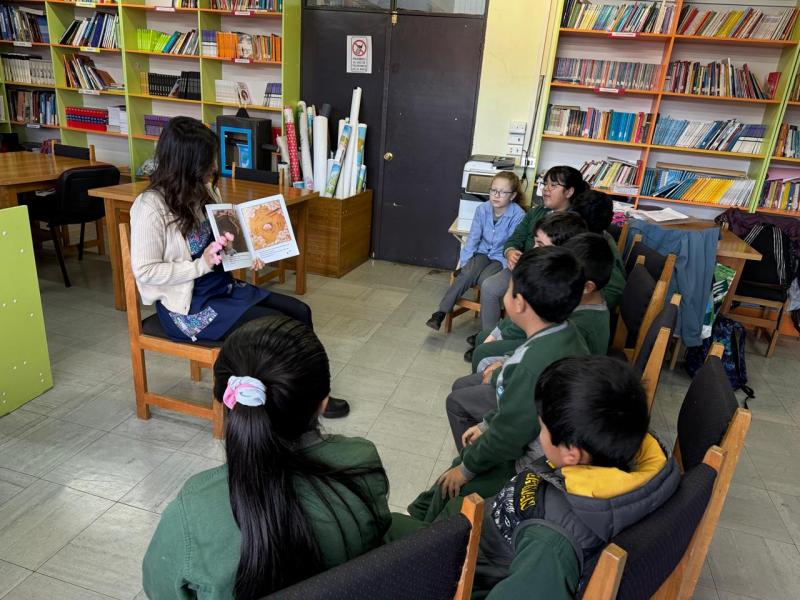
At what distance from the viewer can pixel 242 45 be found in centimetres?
461

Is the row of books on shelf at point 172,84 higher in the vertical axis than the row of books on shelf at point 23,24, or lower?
lower

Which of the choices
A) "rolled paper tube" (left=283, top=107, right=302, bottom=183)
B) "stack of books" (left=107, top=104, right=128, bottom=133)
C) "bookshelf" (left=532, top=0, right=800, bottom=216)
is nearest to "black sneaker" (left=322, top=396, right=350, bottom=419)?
"rolled paper tube" (left=283, top=107, right=302, bottom=183)

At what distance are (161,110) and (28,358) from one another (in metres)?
3.70

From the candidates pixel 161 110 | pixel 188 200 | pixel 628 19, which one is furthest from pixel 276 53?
pixel 188 200

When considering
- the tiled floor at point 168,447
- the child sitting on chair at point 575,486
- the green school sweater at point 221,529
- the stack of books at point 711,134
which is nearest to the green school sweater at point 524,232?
the tiled floor at point 168,447

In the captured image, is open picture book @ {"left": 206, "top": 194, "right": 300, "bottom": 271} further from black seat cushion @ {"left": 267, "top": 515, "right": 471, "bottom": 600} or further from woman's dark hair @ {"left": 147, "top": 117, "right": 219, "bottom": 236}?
black seat cushion @ {"left": 267, "top": 515, "right": 471, "bottom": 600}

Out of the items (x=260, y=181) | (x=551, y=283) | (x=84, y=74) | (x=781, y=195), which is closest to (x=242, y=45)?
(x=260, y=181)

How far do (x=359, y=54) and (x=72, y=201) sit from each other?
7.76 feet

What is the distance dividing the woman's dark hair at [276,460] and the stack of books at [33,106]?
603 cm

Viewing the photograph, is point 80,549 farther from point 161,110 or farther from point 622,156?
point 161,110

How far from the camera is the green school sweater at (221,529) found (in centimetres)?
76

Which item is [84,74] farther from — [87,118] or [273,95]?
[273,95]

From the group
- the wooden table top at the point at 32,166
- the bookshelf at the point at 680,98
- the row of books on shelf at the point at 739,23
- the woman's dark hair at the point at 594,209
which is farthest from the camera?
the bookshelf at the point at 680,98

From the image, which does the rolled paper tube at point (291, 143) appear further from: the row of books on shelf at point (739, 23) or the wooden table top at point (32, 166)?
the row of books on shelf at point (739, 23)
